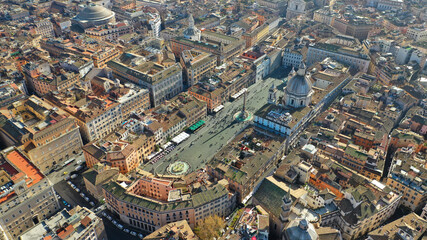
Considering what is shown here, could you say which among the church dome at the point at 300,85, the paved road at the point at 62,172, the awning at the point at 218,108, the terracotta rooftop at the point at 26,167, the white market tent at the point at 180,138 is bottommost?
the paved road at the point at 62,172

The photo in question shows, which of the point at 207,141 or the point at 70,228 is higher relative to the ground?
the point at 70,228

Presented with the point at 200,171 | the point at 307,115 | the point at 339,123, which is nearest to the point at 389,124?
the point at 339,123

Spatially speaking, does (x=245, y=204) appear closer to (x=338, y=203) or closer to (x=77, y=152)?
(x=338, y=203)

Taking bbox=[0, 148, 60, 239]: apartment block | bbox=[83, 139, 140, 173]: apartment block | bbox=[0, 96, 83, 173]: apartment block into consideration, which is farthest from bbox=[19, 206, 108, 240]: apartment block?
bbox=[0, 96, 83, 173]: apartment block

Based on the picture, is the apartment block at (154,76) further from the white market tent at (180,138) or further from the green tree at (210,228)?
the green tree at (210,228)

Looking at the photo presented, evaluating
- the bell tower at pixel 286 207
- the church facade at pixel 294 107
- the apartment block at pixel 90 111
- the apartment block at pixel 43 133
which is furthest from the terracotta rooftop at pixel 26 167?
the church facade at pixel 294 107

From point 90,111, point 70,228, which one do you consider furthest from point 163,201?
point 90,111

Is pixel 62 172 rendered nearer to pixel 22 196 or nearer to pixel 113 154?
pixel 113 154

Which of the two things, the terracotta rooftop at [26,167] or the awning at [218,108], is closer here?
the terracotta rooftop at [26,167]
